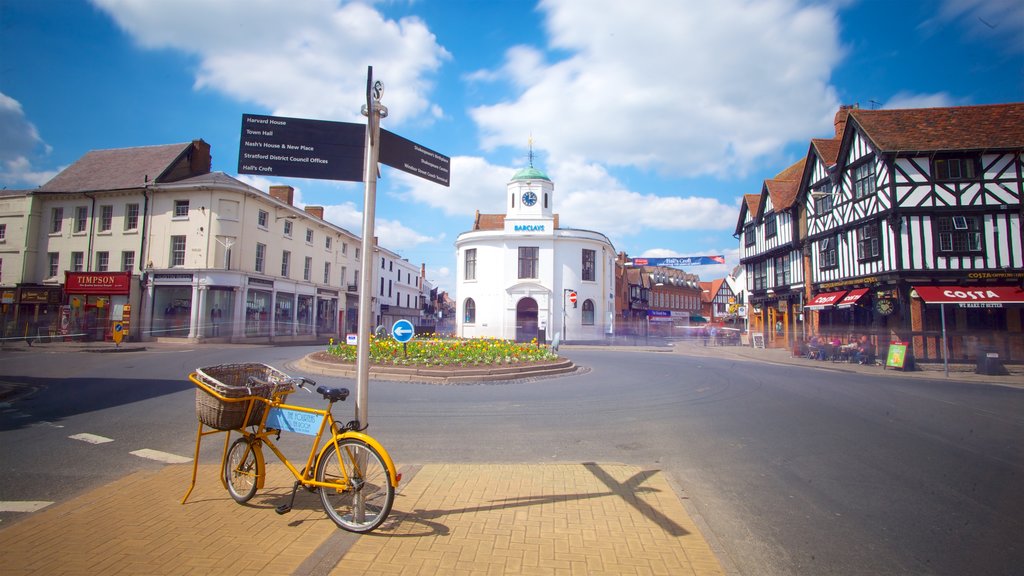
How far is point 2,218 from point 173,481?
3884 centimetres

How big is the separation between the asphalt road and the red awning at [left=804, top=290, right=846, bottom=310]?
12.3 m

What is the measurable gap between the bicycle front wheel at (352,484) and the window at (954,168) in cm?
2680

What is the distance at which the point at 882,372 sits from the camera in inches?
728

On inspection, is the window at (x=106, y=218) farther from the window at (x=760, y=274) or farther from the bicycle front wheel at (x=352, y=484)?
the window at (x=760, y=274)

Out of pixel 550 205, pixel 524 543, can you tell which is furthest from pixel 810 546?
pixel 550 205

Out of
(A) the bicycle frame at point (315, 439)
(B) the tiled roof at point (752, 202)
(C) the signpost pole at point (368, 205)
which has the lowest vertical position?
(A) the bicycle frame at point (315, 439)

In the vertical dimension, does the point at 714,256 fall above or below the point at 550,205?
below

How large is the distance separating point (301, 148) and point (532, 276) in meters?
35.8

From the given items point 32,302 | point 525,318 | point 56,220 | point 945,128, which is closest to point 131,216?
point 56,220

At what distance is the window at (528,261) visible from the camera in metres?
39.9

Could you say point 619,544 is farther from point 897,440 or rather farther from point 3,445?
point 3,445

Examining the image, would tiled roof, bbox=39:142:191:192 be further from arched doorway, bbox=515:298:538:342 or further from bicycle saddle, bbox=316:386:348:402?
bicycle saddle, bbox=316:386:348:402

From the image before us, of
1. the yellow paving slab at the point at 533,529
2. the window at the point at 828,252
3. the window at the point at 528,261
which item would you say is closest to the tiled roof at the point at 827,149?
the window at the point at 828,252

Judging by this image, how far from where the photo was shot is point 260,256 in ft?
107
